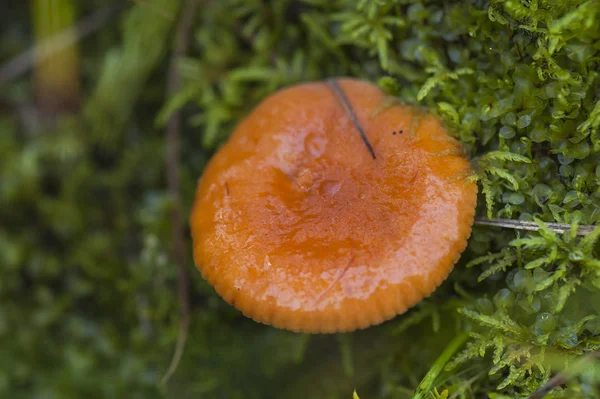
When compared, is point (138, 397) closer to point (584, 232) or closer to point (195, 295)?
point (195, 295)

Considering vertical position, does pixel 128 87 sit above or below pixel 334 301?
above

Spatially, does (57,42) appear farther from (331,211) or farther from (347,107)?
(331,211)

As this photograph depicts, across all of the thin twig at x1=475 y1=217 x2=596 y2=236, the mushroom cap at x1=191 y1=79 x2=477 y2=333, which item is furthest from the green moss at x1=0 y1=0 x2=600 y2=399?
the mushroom cap at x1=191 y1=79 x2=477 y2=333

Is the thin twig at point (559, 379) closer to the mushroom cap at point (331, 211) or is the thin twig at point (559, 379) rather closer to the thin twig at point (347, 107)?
the mushroom cap at point (331, 211)

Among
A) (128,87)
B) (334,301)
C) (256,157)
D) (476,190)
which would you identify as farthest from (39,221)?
(476,190)

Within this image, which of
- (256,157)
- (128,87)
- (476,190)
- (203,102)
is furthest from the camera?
(128,87)

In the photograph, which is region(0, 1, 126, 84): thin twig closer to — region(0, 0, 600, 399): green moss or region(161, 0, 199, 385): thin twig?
region(0, 0, 600, 399): green moss
